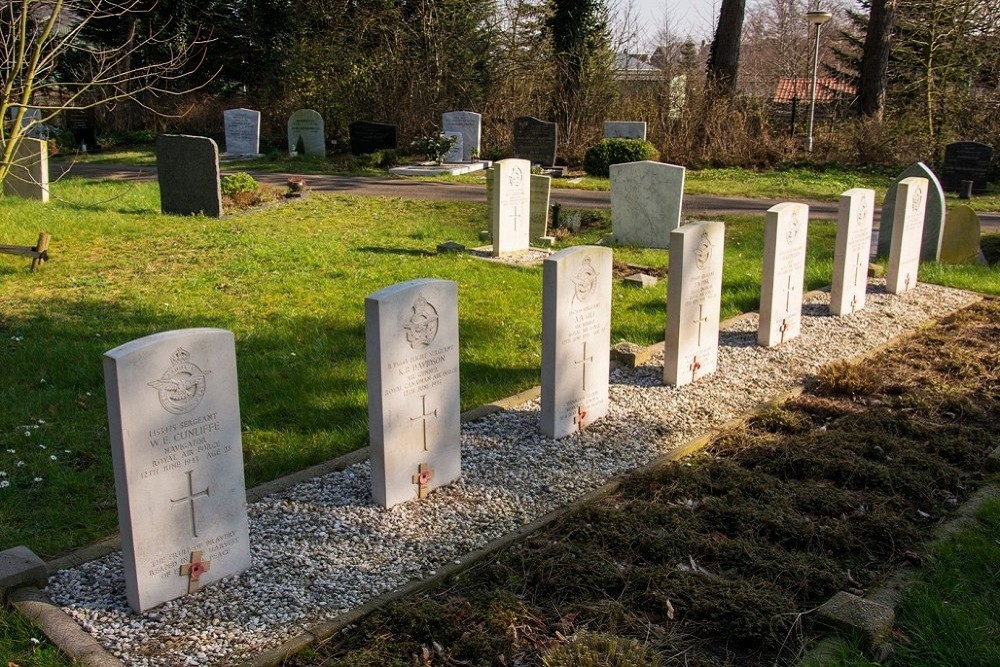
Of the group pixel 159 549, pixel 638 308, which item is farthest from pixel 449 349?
pixel 638 308

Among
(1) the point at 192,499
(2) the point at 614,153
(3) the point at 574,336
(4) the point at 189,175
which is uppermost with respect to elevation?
(2) the point at 614,153

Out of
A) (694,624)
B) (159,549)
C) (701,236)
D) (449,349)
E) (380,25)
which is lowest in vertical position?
(694,624)

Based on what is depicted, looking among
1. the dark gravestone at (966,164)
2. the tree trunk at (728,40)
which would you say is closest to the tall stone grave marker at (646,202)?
the dark gravestone at (966,164)

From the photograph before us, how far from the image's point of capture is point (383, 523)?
4844mm

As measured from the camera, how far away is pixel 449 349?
523 centimetres

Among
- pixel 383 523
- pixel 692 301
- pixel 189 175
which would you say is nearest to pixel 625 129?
pixel 189 175

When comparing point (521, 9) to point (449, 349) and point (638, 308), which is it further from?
point (449, 349)

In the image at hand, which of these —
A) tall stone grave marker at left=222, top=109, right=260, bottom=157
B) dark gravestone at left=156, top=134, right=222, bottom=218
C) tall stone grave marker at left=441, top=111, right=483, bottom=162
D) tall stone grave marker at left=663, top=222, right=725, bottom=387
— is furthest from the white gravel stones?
tall stone grave marker at left=222, top=109, right=260, bottom=157

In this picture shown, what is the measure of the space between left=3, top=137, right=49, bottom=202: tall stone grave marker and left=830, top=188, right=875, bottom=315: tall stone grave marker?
11347 mm

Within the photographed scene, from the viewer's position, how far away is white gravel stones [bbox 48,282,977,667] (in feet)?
12.8

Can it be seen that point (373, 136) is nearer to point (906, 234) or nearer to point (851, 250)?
point (906, 234)

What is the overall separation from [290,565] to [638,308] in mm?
5838

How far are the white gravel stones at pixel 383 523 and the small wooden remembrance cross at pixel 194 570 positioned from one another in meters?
0.06

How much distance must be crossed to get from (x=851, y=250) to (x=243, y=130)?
66.6 feet
